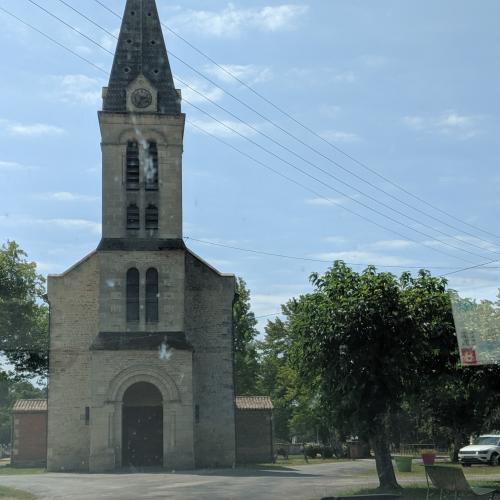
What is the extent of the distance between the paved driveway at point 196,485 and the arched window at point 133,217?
12692 millimetres

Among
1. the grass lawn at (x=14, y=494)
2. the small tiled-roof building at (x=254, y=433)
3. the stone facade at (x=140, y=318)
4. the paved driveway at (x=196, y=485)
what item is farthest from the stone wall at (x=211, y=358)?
the grass lawn at (x=14, y=494)

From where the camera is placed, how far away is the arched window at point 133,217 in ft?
126

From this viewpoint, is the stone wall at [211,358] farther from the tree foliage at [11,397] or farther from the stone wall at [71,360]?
the tree foliage at [11,397]

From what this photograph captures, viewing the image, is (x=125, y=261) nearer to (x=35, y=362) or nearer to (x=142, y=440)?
(x=142, y=440)

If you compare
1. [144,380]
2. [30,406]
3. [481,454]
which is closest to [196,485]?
[144,380]

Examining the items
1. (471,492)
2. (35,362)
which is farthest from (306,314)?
(35,362)

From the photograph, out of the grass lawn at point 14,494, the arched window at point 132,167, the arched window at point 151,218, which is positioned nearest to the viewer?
the grass lawn at point 14,494

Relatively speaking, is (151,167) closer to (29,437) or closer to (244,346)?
(29,437)

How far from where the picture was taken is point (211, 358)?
129 ft

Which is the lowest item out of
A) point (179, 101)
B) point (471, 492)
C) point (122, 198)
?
point (471, 492)

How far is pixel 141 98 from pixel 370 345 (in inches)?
886

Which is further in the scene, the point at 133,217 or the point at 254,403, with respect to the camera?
the point at 254,403

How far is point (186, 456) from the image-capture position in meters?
35.3

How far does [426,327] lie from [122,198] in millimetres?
20757
